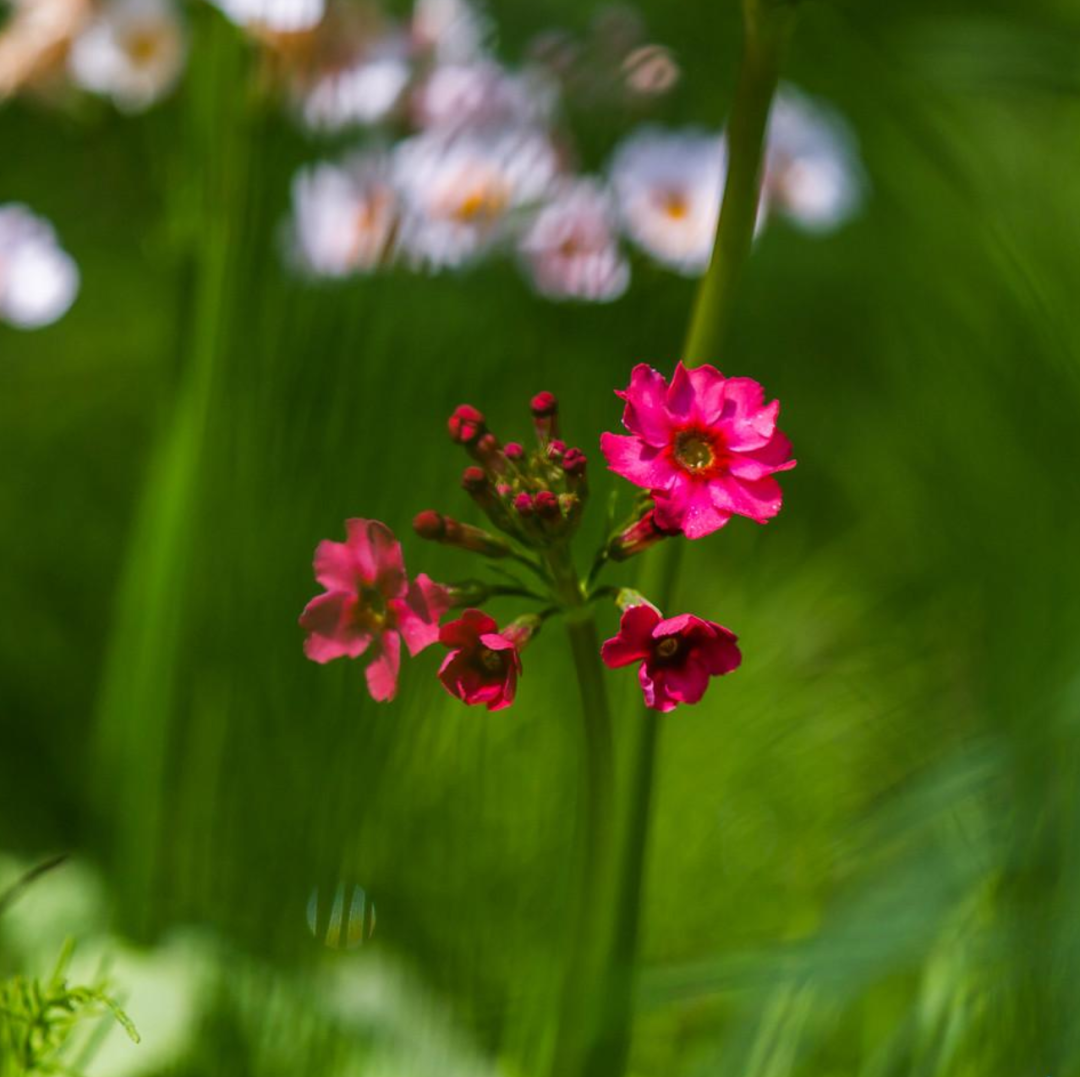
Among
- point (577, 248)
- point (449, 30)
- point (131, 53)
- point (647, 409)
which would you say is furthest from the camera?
point (131, 53)

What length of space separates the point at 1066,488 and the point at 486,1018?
0.43 metres

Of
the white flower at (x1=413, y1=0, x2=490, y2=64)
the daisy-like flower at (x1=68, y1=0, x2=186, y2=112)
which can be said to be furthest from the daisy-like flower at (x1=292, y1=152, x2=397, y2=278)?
the daisy-like flower at (x1=68, y1=0, x2=186, y2=112)

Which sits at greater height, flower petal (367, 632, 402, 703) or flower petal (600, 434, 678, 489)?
flower petal (600, 434, 678, 489)

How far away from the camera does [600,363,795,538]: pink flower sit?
0.41 m

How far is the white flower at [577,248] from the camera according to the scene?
588 mm

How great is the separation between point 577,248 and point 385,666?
0.29 metres

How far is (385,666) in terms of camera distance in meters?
0.43

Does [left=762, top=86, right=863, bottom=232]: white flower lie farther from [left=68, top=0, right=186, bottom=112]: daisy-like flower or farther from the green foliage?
the green foliage

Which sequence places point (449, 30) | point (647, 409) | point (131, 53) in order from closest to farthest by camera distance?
point (647, 409) → point (449, 30) → point (131, 53)

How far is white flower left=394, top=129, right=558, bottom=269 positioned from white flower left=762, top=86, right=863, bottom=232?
26 cm

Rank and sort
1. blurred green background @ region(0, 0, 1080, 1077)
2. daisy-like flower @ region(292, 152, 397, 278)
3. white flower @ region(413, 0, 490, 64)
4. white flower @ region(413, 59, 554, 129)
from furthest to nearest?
1. white flower @ region(413, 0, 490, 64)
2. white flower @ region(413, 59, 554, 129)
3. daisy-like flower @ region(292, 152, 397, 278)
4. blurred green background @ region(0, 0, 1080, 1077)

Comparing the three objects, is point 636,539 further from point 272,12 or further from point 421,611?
point 272,12

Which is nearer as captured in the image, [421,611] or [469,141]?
[421,611]

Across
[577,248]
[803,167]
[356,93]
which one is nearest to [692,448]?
[577,248]
